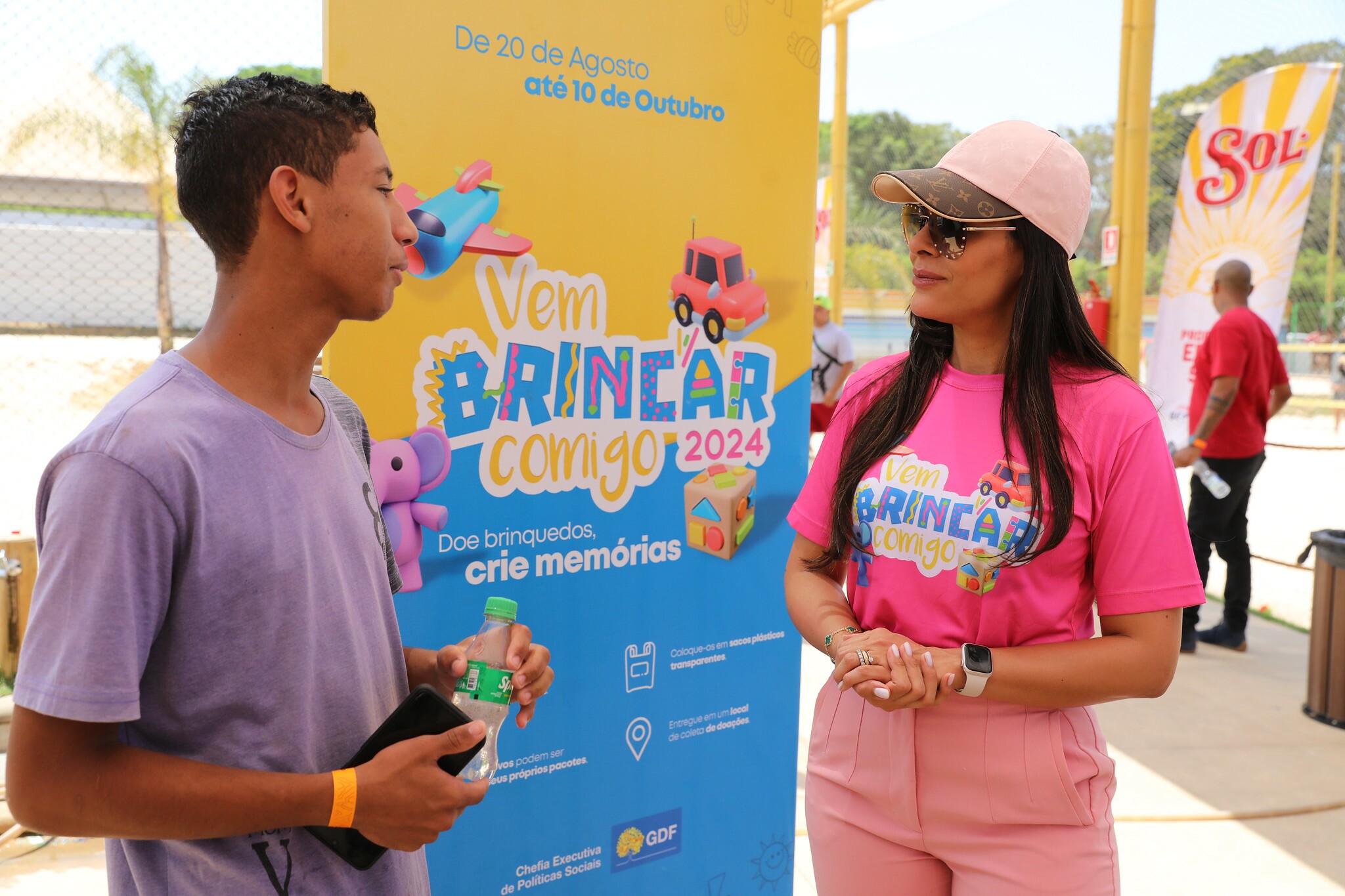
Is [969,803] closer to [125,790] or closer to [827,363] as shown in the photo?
[125,790]

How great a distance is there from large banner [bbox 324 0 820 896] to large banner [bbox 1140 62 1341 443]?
3885 mm

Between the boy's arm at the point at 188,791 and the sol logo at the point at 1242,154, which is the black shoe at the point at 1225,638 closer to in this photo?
the sol logo at the point at 1242,154

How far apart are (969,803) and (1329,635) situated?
3983 millimetres

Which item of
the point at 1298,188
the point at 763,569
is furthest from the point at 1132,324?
the point at 763,569

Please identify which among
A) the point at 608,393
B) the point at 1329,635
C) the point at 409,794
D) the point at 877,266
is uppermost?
the point at 877,266

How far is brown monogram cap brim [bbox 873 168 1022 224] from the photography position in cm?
149

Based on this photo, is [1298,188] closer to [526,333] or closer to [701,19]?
[701,19]

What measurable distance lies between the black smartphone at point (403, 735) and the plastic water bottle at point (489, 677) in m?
0.10

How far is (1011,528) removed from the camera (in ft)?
4.71

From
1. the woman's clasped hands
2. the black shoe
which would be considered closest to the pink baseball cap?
the woman's clasped hands

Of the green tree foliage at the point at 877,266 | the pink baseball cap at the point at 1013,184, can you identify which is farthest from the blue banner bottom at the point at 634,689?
the green tree foliage at the point at 877,266

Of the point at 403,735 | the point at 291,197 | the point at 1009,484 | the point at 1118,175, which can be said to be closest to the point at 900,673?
the point at 1009,484

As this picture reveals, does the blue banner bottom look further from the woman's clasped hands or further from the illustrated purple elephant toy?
the woman's clasped hands

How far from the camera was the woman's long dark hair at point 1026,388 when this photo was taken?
1428 millimetres
